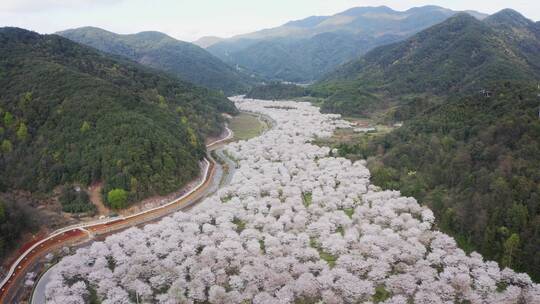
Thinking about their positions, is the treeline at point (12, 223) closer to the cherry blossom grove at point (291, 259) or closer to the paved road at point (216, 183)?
the paved road at point (216, 183)

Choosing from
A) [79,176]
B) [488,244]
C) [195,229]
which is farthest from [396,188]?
[79,176]

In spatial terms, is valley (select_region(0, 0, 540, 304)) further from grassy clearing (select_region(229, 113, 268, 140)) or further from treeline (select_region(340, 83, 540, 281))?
grassy clearing (select_region(229, 113, 268, 140))

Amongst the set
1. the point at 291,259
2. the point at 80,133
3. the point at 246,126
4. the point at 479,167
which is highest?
the point at 80,133

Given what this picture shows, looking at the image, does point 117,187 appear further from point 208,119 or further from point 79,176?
point 208,119

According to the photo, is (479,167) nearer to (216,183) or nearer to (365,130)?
(216,183)

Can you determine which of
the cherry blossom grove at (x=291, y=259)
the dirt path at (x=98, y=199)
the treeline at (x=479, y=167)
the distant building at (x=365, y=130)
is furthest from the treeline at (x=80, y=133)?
the distant building at (x=365, y=130)

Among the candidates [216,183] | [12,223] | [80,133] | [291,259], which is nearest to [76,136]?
[80,133]

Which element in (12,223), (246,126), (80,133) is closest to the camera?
(12,223)
